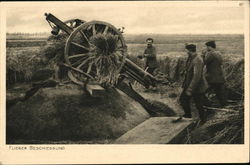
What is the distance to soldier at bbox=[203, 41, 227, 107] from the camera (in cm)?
577

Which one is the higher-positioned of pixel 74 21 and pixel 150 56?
pixel 74 21

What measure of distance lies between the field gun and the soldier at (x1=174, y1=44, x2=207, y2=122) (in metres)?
0.92

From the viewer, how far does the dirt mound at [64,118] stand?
218 inches

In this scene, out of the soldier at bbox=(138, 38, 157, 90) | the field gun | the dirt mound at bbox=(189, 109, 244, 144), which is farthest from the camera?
the soldier at bbox=(138, 38, 157, 90)

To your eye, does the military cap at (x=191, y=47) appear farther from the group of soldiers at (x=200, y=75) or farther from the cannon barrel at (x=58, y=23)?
the cannon barrel at (x=58, y=23)

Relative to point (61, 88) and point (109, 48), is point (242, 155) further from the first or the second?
point (61, 88)

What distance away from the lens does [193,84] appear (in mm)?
5570

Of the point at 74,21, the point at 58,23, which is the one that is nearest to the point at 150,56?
the point at 74,21

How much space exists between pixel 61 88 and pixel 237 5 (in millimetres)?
3457

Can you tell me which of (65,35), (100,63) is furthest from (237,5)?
(65,35)

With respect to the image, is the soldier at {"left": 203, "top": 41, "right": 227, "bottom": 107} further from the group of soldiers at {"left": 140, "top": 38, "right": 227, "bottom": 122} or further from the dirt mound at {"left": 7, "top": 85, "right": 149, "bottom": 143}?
the dirt mound at {"left": 7, "top": 85, "right": 149, "bottom": 143}

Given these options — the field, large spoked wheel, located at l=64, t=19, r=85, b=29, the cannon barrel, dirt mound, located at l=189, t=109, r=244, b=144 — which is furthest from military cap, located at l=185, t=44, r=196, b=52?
the cannon barrel

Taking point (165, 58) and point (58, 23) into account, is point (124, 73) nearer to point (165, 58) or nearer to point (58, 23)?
point (165, 58)

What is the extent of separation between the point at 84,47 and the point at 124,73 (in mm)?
863
